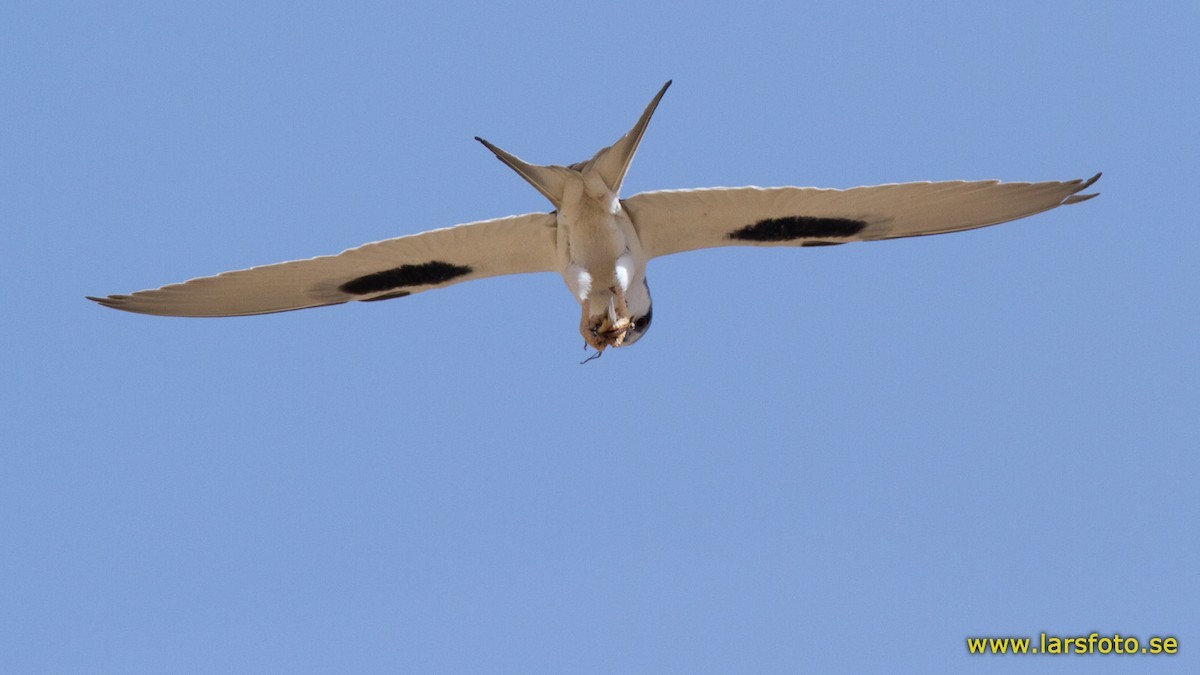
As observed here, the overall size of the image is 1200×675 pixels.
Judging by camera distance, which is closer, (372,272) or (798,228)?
(798,228)

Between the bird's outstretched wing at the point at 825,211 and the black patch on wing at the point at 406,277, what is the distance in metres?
1.80

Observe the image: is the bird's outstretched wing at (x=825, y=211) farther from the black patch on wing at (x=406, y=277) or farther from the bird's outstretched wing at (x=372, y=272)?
the black patch on wing at (x=406, y=277)

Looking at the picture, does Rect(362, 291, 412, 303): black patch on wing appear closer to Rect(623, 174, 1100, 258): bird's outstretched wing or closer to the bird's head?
the bird's head

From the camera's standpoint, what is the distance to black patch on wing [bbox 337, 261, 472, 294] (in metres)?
13.3

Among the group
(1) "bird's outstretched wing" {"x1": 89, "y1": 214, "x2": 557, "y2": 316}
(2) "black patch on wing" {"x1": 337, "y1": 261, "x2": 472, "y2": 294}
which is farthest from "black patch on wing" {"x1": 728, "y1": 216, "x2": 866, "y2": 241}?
(2) "black patch on wing" {"x1": 337, "y1": 261, "x2": 472, "y2": 294}

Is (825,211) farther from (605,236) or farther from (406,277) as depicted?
(406,277)

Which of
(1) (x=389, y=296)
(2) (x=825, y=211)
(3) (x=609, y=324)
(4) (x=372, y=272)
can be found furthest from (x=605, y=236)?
(1) (x=389, y=296)

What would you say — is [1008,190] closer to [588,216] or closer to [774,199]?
[774,199]

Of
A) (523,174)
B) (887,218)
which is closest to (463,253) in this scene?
(523,174)

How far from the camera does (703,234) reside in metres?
13.0

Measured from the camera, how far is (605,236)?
40.7 feet

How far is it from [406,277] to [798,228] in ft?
11.5

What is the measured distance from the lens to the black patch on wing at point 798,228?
12742 millimetres

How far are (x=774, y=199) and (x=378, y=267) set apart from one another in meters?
3.54
